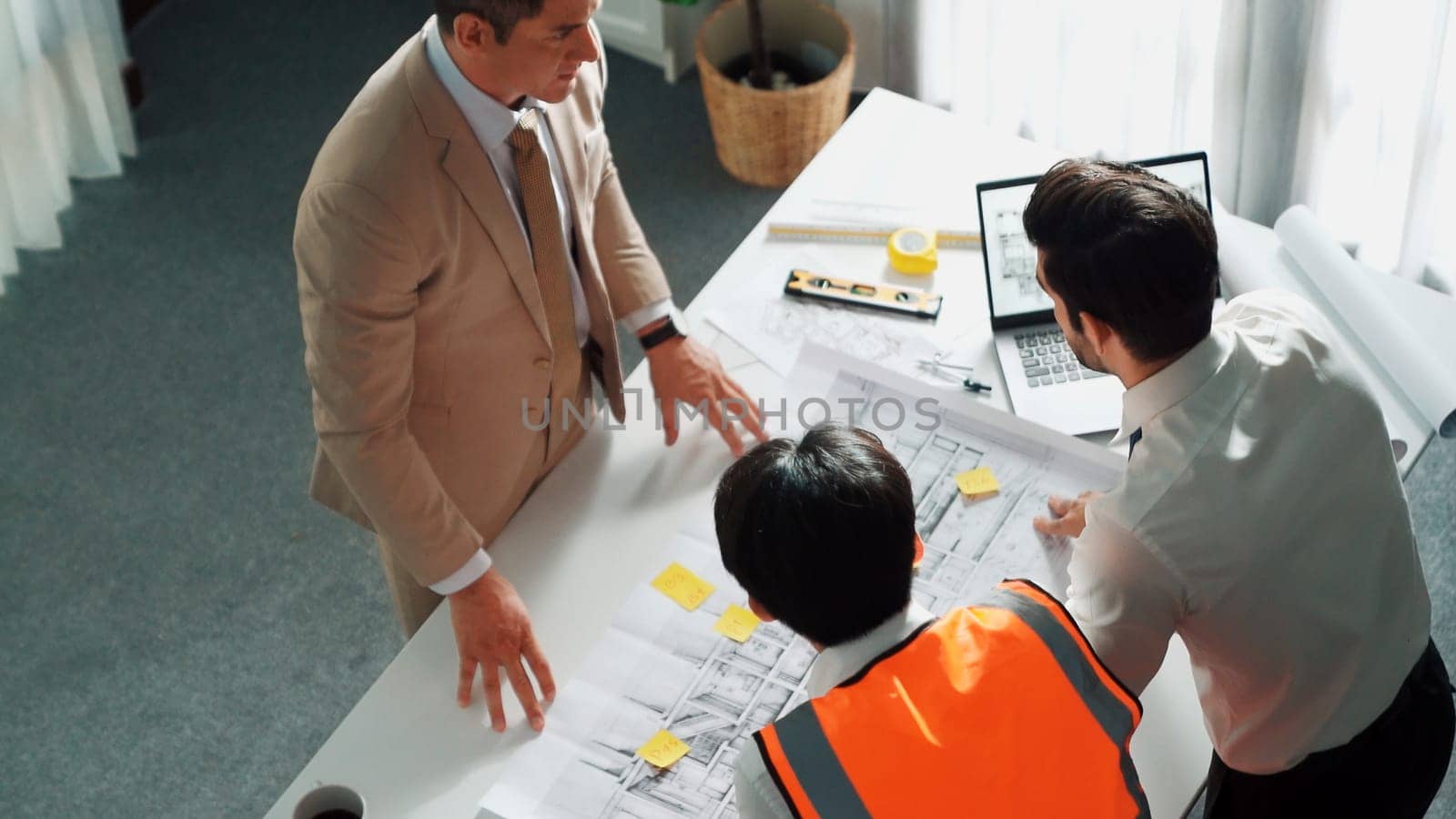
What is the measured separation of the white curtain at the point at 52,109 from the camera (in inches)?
125

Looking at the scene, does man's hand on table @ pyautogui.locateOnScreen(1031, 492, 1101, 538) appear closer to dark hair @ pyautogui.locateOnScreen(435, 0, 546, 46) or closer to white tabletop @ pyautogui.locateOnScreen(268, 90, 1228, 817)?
white tabletop @ pyautogui.locateOnScreen(268, 90, 1228, 817)

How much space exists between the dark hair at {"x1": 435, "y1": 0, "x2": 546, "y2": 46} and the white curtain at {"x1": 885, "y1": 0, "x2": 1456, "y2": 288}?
6.05 feet

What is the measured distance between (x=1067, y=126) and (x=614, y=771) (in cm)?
223

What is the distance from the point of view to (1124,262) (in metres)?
1.40

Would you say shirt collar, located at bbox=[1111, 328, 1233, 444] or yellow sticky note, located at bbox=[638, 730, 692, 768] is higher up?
shirt collar, located at bbox=[1111, 328, 1233, 444]

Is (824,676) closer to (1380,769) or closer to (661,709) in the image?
(661,709)

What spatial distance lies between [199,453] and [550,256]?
5.11ft

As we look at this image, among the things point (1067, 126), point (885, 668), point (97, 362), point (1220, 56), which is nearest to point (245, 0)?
point (97, 362)

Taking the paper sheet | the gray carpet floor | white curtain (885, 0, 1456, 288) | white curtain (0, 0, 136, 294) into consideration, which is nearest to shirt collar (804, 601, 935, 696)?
the paper sheet

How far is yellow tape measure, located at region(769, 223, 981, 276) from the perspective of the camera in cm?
207

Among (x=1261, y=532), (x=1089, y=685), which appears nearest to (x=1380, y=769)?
(x=1261, y=532)

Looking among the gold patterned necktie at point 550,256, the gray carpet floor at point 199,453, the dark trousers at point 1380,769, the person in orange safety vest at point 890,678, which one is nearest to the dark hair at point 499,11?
the gold patterned necktie at point 550,256

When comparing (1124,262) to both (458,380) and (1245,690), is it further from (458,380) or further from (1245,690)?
(458,380)

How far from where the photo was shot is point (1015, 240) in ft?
6.48
